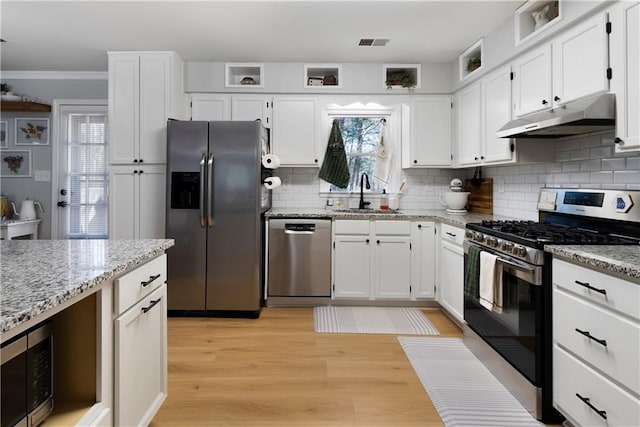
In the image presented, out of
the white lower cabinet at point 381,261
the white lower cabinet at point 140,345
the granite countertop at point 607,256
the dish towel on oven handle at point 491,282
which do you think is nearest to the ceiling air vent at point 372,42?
the white lower cabinet at point 381,261

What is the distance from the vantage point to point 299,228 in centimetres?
378

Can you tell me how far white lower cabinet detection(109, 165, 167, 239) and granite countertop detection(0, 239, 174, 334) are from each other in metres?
1.99

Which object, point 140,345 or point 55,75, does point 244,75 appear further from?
point 140,345

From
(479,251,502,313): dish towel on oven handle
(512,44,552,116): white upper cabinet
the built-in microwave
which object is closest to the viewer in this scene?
the built-in microwave

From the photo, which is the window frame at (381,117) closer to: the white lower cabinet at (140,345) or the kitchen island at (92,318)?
the white lower cabinet at (140,345)

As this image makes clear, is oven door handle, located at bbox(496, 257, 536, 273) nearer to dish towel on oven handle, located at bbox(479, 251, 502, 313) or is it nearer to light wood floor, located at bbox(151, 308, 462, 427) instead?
dish towel on oven handle, located at bbox(479, 251, 502, 313)

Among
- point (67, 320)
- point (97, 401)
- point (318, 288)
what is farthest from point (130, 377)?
point (318, 288)

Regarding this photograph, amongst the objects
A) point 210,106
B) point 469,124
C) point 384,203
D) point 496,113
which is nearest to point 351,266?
point 384,203

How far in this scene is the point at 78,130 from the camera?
452 centimetres

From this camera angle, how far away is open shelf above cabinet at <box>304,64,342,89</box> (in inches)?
161

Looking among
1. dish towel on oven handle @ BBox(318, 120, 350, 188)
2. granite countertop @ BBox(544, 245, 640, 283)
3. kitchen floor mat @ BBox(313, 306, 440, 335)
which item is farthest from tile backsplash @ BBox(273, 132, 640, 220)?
kitchen floor mat @ BBox(313, 306, 440, 335)

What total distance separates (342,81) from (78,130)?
10.3 ft

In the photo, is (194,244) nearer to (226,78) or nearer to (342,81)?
(226,78)

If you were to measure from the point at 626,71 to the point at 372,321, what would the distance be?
2492 millimetres
